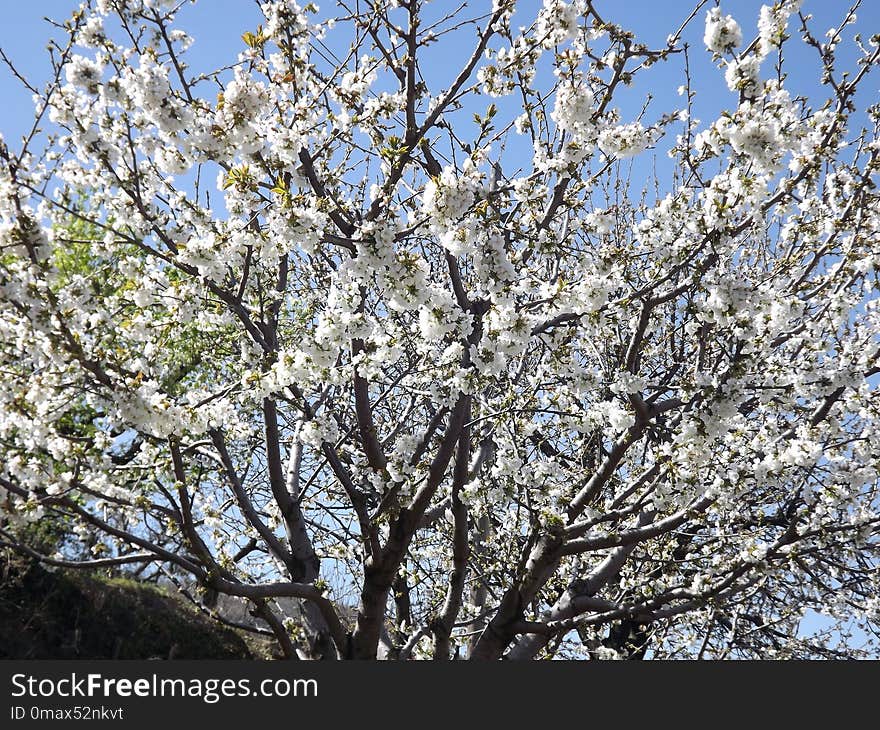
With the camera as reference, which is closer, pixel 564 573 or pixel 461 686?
pixel 461 686

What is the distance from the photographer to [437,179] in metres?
3.72

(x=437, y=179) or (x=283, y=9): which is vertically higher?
(x=283, y=9)

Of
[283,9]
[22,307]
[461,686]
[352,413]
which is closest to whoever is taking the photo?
[22,307]

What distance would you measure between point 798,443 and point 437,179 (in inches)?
118

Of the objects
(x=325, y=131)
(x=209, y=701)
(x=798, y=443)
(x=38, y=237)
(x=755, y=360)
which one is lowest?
(x=209, y=701)

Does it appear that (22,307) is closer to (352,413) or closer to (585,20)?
(585,20)

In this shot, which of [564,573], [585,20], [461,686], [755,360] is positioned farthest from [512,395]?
[564,573]

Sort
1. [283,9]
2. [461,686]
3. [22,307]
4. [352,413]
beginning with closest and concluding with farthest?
[22,307] < [283,9] < [461,686] < [352,413]

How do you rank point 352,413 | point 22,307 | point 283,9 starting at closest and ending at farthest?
point 22,307 → point 283,9 → point 352,413

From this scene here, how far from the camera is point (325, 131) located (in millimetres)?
5051

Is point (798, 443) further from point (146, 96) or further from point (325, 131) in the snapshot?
point (146, 96)

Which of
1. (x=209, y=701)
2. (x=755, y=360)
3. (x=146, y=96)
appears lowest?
(x=209, y=701)

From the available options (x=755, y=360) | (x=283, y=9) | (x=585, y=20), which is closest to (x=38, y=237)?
(x=283, y=9)

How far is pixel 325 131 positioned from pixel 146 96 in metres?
1.44
